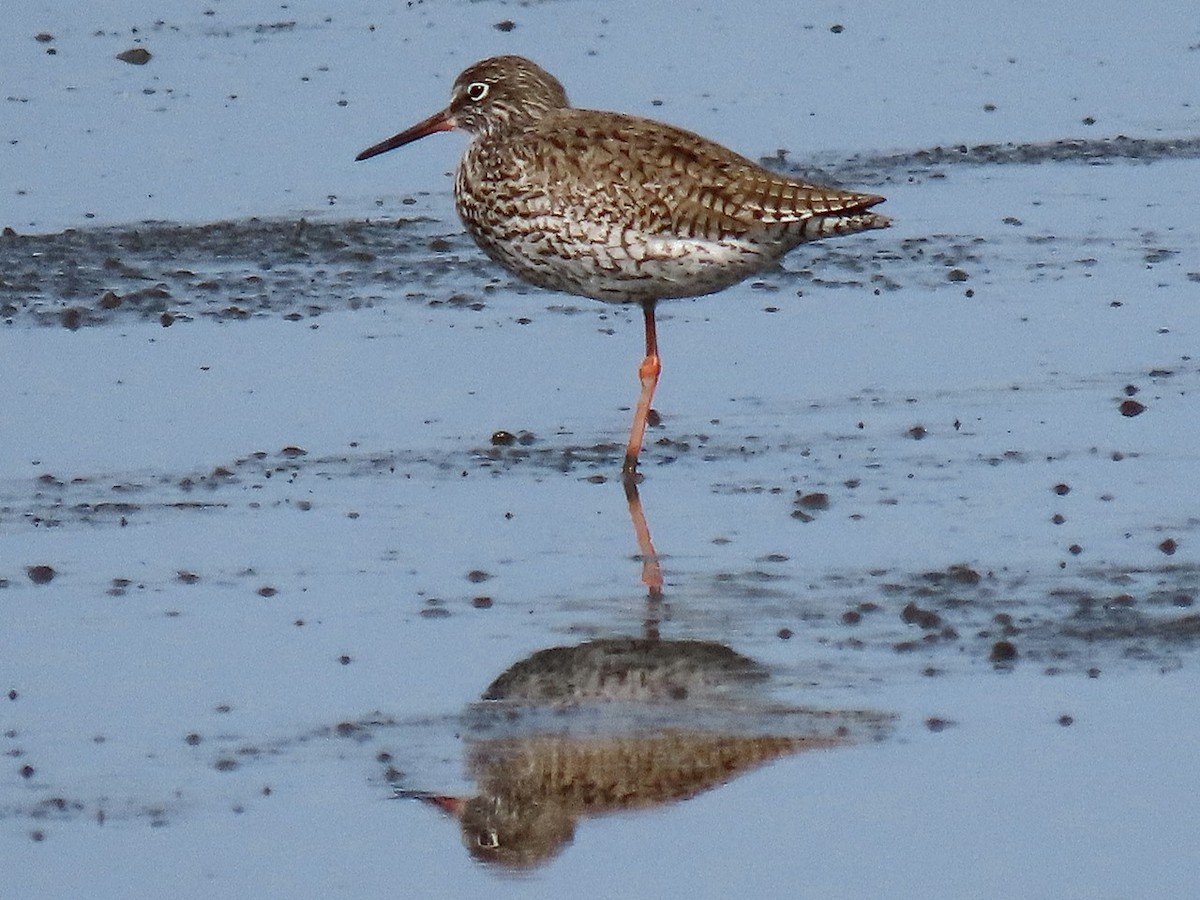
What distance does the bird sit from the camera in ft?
35.4

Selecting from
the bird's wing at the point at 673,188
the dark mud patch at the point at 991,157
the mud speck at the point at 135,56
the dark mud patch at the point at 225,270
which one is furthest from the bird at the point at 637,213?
the mud speck at the point at 135,56

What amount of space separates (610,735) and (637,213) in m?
3.51

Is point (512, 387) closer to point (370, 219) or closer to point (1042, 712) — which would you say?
point (370, 219)

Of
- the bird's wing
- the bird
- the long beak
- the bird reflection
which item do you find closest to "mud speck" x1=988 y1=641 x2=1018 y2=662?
the bird reflection

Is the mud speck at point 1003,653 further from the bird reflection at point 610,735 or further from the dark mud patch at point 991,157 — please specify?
the dark mud patch at point 991,157

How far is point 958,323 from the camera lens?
1274 centimetres

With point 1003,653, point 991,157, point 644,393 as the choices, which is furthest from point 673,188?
point 991,157

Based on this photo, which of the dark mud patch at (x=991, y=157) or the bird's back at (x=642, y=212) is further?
the dark mud patch at (x=991, y=157)

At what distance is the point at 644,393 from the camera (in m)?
11.0

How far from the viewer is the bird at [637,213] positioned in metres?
10.8

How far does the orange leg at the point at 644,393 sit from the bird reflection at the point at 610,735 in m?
2.12

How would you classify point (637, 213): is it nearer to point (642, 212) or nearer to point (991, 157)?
point (642, 212)

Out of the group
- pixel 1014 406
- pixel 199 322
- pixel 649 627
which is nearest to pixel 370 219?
pixel 199 322

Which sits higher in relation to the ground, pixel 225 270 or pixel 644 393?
pixel 644 393
